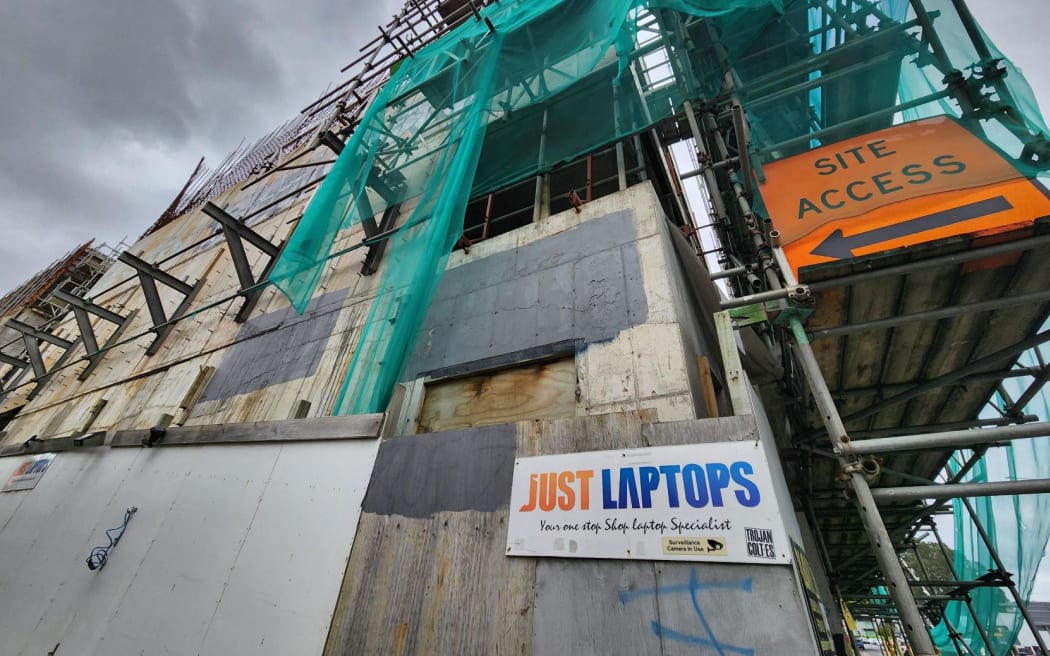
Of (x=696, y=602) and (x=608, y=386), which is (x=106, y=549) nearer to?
(x=608, y=386)

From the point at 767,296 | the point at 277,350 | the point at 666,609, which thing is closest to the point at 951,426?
the point at 767,296

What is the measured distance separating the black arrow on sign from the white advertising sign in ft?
6.14

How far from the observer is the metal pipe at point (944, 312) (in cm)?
285

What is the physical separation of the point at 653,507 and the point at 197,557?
4.55 meters

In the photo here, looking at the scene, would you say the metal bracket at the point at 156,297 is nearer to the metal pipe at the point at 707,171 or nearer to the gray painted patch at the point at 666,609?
the gray painted patch at the point at 666,609

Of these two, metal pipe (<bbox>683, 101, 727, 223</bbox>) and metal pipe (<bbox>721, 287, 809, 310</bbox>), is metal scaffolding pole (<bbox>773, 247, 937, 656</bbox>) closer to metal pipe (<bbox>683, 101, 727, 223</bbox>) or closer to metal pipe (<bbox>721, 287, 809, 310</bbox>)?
metal pipe (<bbox>721, 287, 809, 310</bbox>)

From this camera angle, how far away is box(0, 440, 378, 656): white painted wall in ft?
10.9

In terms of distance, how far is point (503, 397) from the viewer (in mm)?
4469

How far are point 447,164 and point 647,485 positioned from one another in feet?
15.5

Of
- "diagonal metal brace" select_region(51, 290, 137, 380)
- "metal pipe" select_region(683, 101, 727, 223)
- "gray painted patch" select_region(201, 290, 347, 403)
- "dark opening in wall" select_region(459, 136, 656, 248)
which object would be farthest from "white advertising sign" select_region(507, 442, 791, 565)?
"diagonal metal brace" select_region(51, 290, 137, 380)

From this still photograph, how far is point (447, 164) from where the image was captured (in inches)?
211

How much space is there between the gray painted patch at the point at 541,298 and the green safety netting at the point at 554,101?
2.90ft

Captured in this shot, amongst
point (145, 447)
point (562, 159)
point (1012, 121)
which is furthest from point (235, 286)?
point (1012, 121)

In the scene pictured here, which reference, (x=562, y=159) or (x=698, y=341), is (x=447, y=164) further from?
(x=698, y=341)
